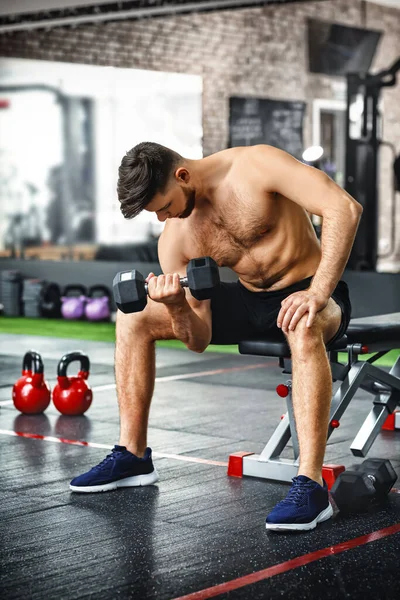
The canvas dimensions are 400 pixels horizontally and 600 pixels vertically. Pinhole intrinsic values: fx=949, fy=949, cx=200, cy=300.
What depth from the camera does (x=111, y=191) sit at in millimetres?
9195

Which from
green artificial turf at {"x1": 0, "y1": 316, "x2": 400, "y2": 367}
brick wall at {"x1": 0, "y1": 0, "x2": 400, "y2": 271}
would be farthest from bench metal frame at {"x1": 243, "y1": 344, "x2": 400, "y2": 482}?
brick wall at {"x1": 0, "y1": 0, "x2": 400, "y2": 271}

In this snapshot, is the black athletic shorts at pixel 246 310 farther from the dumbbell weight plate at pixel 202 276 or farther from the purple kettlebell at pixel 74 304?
the purple kettlebell at pixel 74 304

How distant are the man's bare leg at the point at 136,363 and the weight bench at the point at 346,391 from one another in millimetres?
262

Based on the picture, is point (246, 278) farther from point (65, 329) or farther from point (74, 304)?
point (74, 304)

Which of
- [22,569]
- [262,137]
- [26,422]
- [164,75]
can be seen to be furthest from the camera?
[164,75]

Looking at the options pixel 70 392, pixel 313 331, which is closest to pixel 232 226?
pixel 313 331

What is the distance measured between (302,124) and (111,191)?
221 cm

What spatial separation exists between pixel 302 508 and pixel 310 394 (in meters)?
0.29

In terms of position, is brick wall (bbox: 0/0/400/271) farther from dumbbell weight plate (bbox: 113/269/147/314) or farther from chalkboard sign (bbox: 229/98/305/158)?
dumbbell weight plate (bbox: 113/269/147/314)

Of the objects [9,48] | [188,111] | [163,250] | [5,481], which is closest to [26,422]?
[5,481]

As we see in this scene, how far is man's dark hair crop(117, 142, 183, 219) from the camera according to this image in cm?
242

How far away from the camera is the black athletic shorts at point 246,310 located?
2705 mm

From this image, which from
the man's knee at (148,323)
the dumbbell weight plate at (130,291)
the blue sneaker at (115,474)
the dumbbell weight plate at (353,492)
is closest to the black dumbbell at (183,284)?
the dumbbell weight plate at (130,291)

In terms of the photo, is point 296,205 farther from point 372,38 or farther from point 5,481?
point 372,38
